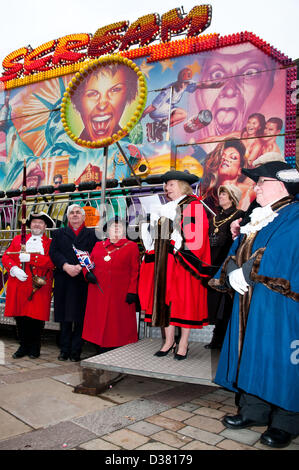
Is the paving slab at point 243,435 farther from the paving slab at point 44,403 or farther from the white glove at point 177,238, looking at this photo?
the white glove at point 177,238

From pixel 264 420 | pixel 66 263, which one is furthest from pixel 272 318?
pixel 66 263

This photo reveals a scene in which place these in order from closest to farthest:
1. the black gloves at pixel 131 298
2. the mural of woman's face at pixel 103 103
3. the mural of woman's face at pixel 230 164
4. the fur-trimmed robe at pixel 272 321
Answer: the fur-trimmed robe at pixel 272 321 < the black gloves at pixel 131 298 < the mural of woman's face at pixel 103 103 < the mural of woman's face at pixel 230 164

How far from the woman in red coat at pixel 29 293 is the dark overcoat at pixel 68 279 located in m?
0.15

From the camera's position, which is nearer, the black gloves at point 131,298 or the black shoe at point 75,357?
A: the black gloves at point 131,298

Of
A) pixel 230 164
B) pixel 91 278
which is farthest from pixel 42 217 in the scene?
pixel 230 164

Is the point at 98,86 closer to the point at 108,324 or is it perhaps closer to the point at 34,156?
the point at 108,324

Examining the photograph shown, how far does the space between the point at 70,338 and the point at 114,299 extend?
1.07 metres

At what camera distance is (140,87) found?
13.3 feet

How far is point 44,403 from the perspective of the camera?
299 cm

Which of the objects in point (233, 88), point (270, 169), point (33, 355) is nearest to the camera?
point (270, 169)

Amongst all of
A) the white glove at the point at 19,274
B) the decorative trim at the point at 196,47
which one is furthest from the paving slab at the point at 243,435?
the decorative trim at the point at 196,47

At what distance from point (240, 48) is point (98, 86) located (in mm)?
6308

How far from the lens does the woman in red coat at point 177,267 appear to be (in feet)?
11.2

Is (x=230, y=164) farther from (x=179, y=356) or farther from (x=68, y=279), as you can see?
(x=179, y=356)
